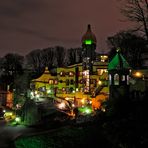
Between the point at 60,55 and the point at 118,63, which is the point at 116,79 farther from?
the point at 60,55

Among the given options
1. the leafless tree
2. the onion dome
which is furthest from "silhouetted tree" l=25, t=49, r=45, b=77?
the onion dome

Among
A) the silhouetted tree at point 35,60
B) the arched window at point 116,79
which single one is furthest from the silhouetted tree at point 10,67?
the arched window at point 116,79

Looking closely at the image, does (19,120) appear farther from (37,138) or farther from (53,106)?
(37,138)

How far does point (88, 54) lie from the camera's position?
59.6m

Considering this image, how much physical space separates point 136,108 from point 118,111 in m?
1.64

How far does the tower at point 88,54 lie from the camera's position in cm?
5572

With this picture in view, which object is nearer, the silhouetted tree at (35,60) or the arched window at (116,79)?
the arched window at (116,79)

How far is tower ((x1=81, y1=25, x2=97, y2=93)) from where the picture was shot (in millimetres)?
55722

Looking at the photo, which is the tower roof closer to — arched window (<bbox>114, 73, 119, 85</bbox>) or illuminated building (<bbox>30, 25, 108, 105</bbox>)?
arched window (<bbox>114, 73, 119, 85</bbox>)

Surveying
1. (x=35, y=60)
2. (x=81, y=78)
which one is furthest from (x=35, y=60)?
(x=81, y=78)

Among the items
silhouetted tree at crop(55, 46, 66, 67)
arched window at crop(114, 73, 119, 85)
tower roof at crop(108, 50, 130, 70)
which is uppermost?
silhouetted tree at crop(55, 46, 66, 67)

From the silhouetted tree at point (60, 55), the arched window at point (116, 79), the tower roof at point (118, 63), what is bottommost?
the arched window at point (116, 79)

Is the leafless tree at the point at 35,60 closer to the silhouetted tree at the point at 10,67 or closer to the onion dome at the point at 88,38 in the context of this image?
the silhouetted tree at the point at 10,67

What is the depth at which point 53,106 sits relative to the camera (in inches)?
1770
